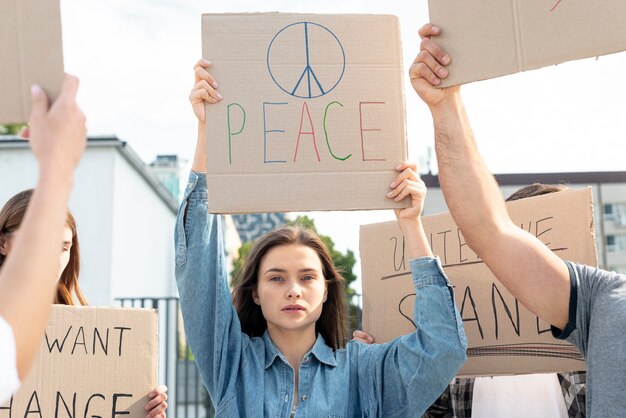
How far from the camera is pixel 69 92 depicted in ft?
4.62

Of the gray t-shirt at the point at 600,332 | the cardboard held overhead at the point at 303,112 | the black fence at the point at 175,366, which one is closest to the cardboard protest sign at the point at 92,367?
the cardboard held overhead at the point at 303,112

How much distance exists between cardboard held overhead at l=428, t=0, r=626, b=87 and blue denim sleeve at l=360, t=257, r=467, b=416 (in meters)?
0.62

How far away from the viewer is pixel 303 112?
2.26 m

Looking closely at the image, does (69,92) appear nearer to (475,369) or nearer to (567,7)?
(567,7)

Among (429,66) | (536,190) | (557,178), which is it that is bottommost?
(536,190)

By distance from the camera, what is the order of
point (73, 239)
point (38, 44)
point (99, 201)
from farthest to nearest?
point (99, 201), point (73, 239), point (38, 44)

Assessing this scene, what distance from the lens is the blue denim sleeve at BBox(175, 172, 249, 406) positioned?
2455 mm

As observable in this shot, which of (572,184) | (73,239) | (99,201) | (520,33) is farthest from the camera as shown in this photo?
(99,201)

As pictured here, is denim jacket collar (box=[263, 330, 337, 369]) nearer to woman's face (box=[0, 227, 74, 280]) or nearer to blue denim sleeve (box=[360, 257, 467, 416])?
blue denim sleeve (box=[360, 257, 467, 416])

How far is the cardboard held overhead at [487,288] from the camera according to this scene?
103 inches

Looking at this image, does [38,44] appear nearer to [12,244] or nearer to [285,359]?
[285,359]

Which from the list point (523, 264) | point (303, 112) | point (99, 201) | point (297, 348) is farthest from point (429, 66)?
point (99, 201)

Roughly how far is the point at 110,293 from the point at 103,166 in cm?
176

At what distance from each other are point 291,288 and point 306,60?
2.41ft
